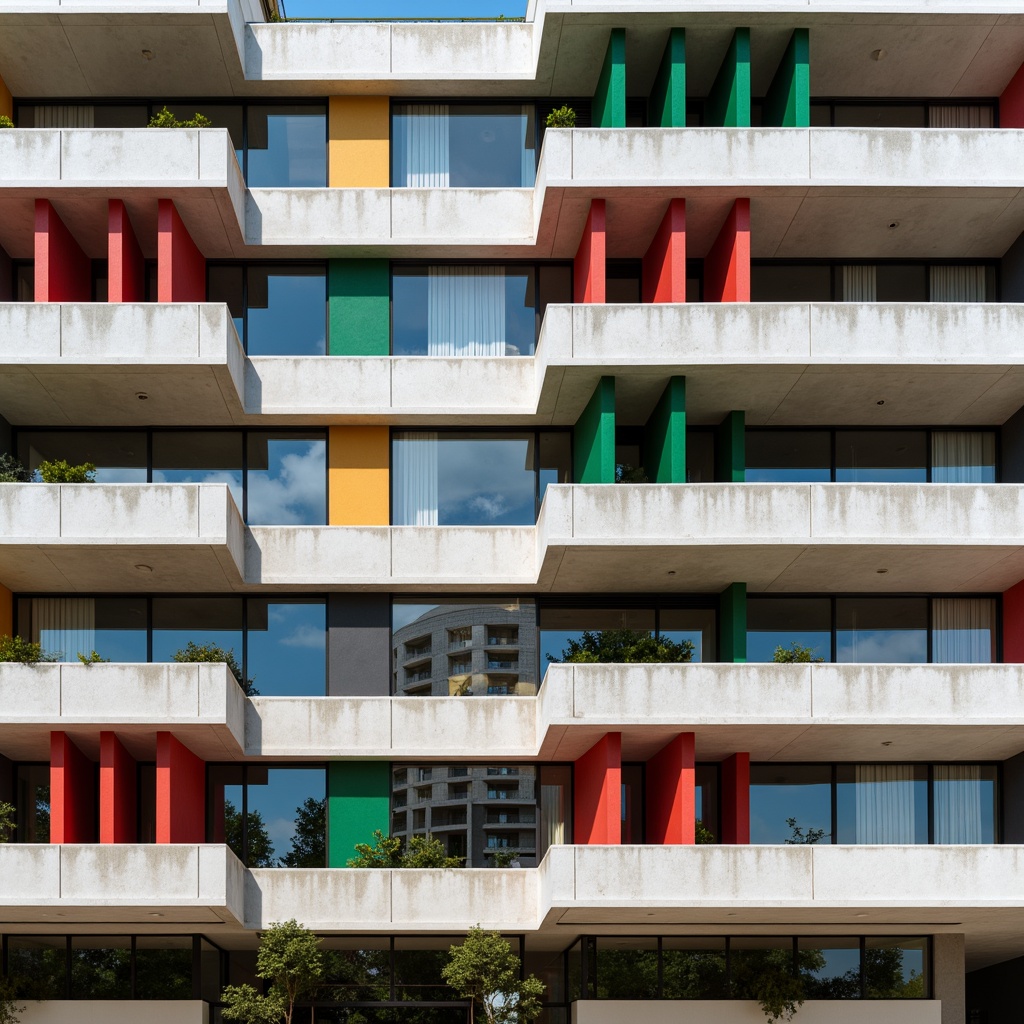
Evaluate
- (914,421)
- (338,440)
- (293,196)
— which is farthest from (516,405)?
(914,421)

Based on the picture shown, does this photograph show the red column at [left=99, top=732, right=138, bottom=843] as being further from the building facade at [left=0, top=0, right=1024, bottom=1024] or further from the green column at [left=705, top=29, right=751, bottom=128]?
the green column at [left=705, top=29, right=751, bottom=128]

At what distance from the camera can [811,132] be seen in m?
28.7

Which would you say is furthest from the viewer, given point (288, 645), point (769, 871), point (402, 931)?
point (288, 645)

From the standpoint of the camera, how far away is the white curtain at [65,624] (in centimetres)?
3000

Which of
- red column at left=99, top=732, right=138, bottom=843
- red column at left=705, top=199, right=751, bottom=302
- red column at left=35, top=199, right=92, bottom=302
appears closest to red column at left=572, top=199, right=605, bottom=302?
red column at left=705, top=199, right=751, bottom=302

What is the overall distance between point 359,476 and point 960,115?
1581cm

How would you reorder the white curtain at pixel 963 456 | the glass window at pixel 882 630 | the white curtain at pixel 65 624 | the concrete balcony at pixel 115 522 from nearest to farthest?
1. the concrete balcony at pixel 115 522
2. the white curtain at pixel 65 624
3. the glass window at pixel 882 630
4. the white curtain at pixel 963 456

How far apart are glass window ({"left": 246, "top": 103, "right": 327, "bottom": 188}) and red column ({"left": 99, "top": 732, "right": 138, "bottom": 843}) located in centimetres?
1287

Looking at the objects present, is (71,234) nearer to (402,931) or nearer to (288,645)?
(288,645)

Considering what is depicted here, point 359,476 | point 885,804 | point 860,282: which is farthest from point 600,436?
point 885,804

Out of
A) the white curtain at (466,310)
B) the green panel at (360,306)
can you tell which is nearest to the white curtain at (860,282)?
the white curtain at (466,310)

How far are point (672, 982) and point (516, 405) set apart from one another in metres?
12.4

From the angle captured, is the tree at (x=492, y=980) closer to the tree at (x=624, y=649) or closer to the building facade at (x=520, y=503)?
the building facade at (x=520, y=503)

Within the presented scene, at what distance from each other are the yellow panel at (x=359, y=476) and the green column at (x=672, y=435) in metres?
5.94
